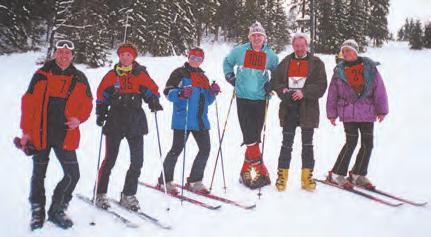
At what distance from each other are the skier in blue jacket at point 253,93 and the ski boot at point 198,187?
799 mm

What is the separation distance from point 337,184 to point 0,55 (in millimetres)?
21787

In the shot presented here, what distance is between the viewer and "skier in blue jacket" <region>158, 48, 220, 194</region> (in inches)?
230

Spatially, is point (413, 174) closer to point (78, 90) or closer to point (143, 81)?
point (143, 81)

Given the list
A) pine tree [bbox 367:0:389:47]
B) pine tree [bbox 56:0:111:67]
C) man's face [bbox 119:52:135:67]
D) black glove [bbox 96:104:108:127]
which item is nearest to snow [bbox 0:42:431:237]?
black glove [bbox 96:104:108:127]

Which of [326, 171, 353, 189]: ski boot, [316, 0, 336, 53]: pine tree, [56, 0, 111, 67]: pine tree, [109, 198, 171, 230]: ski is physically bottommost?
[109, 198, 171, 230]: ski

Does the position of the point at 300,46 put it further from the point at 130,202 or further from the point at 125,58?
the point at 130,202

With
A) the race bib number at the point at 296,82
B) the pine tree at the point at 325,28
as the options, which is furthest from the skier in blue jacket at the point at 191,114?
the pine tree at the point at 325,28

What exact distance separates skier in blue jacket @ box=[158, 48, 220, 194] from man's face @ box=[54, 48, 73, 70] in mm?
1624

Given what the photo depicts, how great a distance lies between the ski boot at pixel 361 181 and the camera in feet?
19.6

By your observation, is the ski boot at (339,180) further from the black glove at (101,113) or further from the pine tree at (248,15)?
the pine tree at (248,15)

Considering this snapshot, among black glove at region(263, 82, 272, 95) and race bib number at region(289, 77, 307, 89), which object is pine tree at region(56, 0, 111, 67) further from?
race bib number at region(289, 77, 307, 89)

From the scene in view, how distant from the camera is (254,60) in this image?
6395mm

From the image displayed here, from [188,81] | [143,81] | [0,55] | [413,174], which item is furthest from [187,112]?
[0,55]

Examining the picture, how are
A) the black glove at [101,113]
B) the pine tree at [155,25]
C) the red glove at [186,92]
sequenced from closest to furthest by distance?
the black glove at [101,113], the red glove at [186,92], the pine tree at [155,25]
